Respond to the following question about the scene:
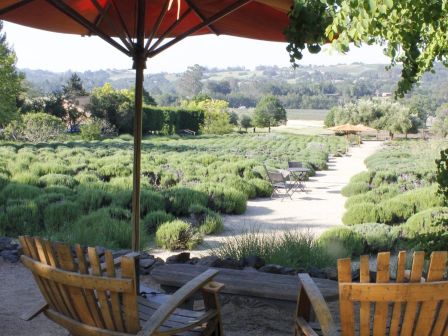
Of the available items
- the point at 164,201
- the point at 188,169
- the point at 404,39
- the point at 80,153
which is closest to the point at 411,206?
the point at 164,201

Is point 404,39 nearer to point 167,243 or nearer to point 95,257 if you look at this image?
point 95,257

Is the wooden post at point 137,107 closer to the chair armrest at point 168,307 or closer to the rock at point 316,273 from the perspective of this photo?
the rock at point 316,273

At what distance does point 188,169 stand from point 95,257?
14.4 meters

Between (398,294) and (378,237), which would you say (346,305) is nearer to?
(398,294)

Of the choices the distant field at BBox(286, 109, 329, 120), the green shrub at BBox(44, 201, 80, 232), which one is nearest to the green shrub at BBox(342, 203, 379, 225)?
the green shrub at BBox(44, 201, 80, 232)

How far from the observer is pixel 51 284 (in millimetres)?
2400

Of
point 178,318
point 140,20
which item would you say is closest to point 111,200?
point 140,20

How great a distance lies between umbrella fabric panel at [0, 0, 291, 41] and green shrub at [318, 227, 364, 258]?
2839 mm

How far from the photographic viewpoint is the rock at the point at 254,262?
5.12m

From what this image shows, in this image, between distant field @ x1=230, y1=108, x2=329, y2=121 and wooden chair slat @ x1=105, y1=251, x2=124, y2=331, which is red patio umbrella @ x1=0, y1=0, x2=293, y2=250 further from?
distant field @ x1=230, y1=108, x2=329, y2=121

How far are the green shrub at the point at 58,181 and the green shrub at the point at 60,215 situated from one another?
113 inches

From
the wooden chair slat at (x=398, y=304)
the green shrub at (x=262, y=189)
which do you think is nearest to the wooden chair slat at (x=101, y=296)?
the wooden chair slat at (x=398, y=304)

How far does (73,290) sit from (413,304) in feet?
4.10

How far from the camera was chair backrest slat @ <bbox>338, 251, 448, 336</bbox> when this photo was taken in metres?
1.89
